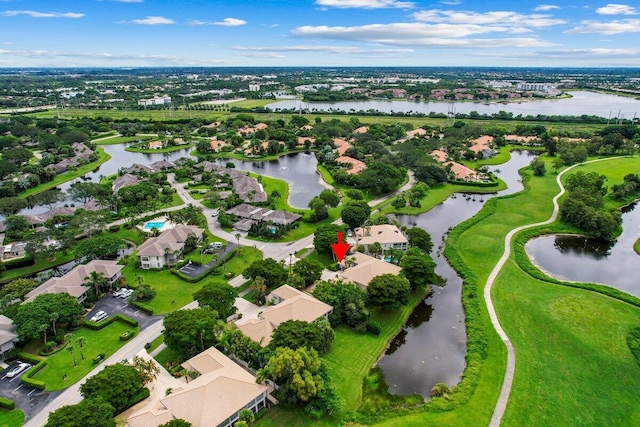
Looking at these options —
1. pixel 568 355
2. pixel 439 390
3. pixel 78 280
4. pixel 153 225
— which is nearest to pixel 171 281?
pixel 78 280

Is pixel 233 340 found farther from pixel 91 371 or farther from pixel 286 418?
pixel 91 371

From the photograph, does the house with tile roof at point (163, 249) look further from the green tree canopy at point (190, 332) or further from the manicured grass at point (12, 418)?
the manicured grass at point (12, 418)

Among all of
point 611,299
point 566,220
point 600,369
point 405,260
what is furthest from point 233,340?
point 566,220

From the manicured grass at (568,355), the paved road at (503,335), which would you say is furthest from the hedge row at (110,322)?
the manicured grass at (568,355)

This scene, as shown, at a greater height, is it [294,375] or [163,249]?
[163,249]

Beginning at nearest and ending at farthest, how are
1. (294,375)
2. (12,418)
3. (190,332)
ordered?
(294,375) < (12,418) < (190,332)

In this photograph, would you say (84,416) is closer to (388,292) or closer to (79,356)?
(79,356)
